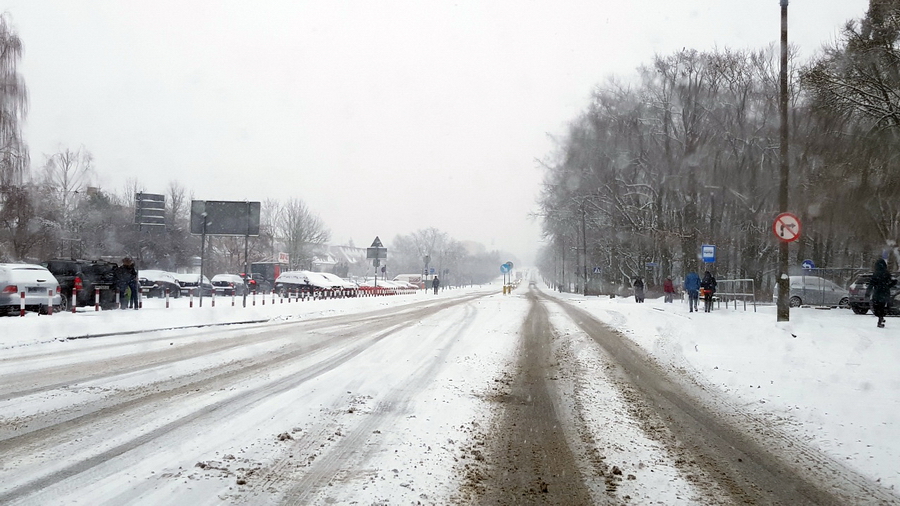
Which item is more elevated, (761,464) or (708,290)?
(708,290)

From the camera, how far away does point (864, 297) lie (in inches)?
742

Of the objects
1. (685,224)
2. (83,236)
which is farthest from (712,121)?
(83,236)

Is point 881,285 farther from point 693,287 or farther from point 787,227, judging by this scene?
point 693,287

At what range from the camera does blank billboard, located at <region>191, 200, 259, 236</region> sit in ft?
85.9

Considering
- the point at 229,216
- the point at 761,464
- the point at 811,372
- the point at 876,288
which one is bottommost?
the point at 761,464

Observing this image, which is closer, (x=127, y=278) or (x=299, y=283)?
(x=127, y=278)

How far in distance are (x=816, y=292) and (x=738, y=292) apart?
343cm

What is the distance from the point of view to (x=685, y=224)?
35.8m

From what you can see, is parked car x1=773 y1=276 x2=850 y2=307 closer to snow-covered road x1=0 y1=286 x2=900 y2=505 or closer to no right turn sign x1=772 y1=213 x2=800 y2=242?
no right turn sign x1=772 y1=213 x2=800 y2=242

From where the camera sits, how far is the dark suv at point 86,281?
68.3ft

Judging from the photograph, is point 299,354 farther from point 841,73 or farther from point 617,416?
point 841,73

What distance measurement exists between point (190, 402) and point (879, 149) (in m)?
20.9

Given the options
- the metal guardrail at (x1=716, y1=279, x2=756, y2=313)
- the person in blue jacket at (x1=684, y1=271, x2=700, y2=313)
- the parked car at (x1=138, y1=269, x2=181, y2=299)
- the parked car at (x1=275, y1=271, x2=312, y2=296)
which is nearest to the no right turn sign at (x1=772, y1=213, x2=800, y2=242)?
the person in blue jacket at (x1=684, y1=271, x2=700, y2=313)

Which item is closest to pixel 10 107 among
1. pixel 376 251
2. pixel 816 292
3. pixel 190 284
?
pixel 190 284
